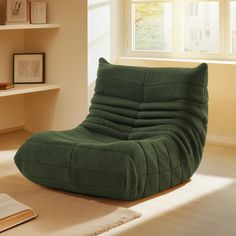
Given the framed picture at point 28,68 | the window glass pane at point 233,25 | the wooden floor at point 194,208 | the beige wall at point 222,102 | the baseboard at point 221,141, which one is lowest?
the wooden floor at point 194,208

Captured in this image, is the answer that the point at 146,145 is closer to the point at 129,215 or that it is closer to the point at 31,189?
the point at 129,215

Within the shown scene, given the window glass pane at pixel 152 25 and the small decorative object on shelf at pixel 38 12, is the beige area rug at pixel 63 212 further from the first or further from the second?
the window glass pane at pixel 152 25

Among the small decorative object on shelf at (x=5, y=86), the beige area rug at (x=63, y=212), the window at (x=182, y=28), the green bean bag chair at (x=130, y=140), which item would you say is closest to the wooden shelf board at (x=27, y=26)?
the small decorative object on shelf at (x=5, y=86)

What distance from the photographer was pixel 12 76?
6.06 metres

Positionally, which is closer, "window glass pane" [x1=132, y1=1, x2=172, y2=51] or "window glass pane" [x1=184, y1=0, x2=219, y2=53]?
"window glass pane" [x1=184, y1=0, x2=219, y2=53]

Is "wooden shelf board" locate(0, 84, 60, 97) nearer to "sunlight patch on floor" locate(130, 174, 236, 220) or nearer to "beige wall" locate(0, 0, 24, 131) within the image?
"beige wall" locate(0, 0, 24, 131)

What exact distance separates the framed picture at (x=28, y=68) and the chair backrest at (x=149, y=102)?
139cm

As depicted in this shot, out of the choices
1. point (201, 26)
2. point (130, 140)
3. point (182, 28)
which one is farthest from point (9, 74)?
point (130, 140)

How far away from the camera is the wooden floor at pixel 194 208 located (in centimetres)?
334

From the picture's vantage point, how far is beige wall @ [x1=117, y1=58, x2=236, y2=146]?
5.40 metres

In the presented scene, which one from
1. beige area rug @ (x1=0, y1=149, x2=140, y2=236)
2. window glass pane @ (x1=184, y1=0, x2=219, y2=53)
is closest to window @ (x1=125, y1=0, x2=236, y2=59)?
window glass pane @ (x1=184, y1=0, x2=219, y2=53)

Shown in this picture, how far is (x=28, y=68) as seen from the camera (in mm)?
6012

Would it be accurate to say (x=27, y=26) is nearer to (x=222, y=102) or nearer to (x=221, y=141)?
(x=222, y=102)

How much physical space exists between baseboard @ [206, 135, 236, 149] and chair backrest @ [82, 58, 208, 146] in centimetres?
121
